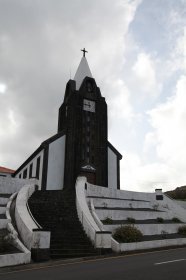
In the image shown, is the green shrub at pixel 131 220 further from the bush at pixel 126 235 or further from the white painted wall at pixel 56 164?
the white painted wall at pixel 56 164

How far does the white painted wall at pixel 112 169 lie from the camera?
115 ft

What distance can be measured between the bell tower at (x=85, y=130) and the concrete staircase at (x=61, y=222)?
33.3ft

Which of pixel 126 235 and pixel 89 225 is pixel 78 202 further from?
pixel 126 235

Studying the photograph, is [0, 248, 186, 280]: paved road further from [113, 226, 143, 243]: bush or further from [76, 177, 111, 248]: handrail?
[113, 226, 143, 243]: bush

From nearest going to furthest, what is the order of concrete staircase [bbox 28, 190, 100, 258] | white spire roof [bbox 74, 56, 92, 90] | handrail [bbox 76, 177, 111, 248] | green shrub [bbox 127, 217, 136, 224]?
concrete staircase [bbox 28, 190, 100, 258], handrail [bbox 76, 177, 111, 248], green shrub [bbox 127, 217, 136, 224], white spire roof [bbox 74, 56, 92, 90]

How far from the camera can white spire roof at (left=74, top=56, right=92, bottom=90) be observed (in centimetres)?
3742

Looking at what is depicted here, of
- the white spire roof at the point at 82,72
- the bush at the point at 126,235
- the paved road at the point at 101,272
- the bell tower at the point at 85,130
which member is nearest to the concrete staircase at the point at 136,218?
the bush at the point at 126,235

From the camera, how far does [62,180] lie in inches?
1284

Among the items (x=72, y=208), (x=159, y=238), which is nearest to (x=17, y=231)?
(x=72, y=208)

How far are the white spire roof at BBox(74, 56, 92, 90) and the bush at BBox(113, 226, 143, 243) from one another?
22492mm

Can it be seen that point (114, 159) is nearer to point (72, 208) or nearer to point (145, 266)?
point (72, 208)

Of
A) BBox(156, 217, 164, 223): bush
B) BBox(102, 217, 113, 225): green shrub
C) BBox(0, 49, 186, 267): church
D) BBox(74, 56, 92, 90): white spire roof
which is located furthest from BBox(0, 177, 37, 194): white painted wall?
BBox(74, 56, 92, 90): white spire roof

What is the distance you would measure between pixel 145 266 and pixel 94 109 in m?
26.1

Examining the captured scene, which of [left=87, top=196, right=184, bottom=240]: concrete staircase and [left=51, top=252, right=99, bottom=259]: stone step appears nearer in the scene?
[left=51, top=252, right=99, bottom=259]: stone step
